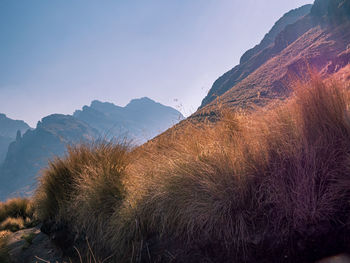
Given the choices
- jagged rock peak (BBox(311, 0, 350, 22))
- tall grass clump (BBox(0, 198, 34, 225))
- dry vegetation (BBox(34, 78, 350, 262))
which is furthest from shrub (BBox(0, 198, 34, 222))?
jagged rock peak (BBox(311, 0, 350, 22))

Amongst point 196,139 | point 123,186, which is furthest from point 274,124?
point 123,186

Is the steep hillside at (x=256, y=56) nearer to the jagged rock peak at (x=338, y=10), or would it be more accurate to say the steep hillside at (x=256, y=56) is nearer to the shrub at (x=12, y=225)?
the jagged rock peak at (x=338, y=10)

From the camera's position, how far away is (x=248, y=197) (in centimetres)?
223

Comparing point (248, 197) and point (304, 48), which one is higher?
point (304, 48)

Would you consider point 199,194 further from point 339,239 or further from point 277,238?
point 339,239

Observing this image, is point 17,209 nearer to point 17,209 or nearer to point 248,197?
point 17,209

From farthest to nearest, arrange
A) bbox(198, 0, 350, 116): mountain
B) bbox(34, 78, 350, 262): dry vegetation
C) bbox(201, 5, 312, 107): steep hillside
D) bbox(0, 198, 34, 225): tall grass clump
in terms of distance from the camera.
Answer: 1. bbox(201, 5, 312, 107): steep hillside
2. bbox(198, 0, 350, 116): mountain
3. bbox(0, 198, 34, 225): tall grass clump
4. bbox(34, 78, 350, 262): dry vegetation

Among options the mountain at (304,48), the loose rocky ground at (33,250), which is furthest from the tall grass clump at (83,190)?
the mountain at (304,48)

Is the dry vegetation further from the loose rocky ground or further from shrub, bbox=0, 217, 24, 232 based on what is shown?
shrub, bbox=0, 217, 24, 232

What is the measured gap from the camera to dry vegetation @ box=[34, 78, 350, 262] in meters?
1.79

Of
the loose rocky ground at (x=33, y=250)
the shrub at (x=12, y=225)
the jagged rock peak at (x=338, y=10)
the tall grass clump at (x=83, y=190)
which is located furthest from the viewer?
the jagged rock peak at (x=338, y=10)

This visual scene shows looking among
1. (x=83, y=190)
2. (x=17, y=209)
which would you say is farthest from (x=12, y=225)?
(x=83, y=190)

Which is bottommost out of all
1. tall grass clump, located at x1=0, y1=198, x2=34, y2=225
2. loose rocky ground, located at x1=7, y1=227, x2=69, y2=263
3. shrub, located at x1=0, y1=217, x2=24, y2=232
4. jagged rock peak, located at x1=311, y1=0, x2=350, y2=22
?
loose rocky ground, located at x1=7, y1=227, x2=69, y2=263

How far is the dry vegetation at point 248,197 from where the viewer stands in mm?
1786
